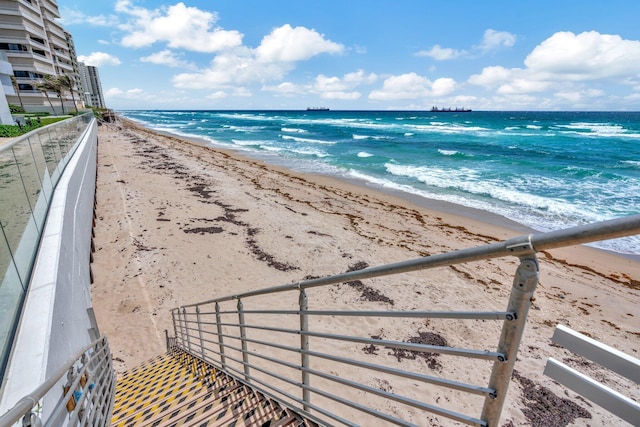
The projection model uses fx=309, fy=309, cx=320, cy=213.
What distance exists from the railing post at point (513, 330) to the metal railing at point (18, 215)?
3.56m

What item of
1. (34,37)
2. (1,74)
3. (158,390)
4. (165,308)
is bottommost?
(165,308)

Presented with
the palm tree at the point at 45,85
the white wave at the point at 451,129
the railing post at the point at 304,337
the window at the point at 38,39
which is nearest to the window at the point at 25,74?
the palm tree at the point at 45,85

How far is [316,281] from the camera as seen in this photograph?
1.99 meters

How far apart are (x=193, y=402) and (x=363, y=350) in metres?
3.57

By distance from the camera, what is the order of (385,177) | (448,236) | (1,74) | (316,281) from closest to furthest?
(316,281)
(448,236)
(385,177)
(1,74)

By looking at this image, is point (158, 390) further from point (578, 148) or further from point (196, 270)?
point (578, 148)

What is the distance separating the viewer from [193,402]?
3545mm

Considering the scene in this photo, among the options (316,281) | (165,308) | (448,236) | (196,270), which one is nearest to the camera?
(316,281)

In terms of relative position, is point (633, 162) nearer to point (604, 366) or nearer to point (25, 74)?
point (604, 366)

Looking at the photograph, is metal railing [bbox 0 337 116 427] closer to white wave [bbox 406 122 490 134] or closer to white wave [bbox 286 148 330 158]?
white wave [bbox 286 148 330 158]

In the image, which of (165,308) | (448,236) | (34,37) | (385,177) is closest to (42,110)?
(34,37)

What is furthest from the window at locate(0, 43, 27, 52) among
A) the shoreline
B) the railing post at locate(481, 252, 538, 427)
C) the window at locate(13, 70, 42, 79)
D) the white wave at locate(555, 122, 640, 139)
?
the white wave at locate(555, 122, 640, 139)

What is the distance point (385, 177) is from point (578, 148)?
29.2 m

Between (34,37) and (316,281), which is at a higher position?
(34,37)
